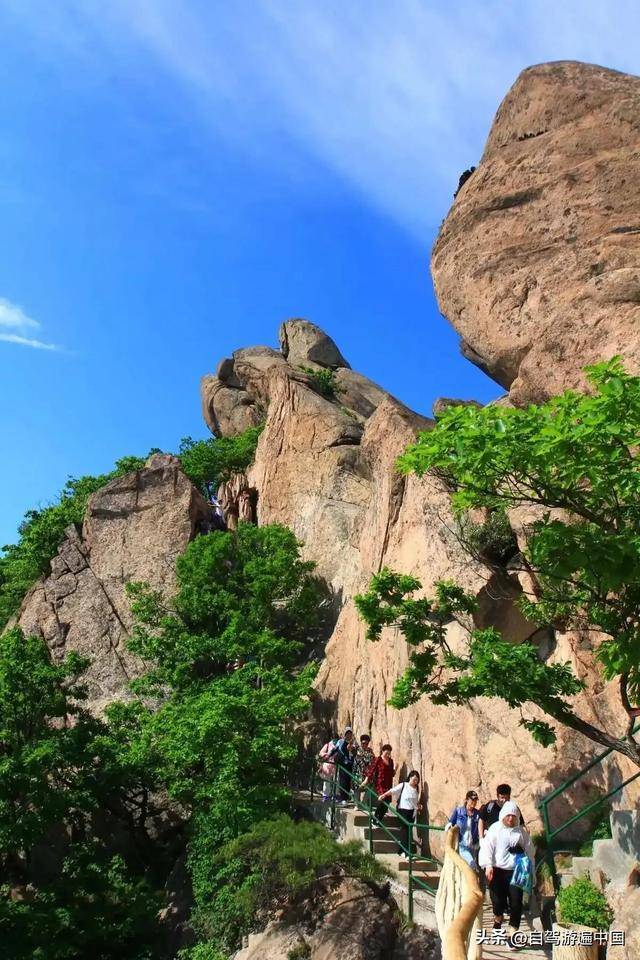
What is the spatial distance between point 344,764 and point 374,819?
2777 millimetres

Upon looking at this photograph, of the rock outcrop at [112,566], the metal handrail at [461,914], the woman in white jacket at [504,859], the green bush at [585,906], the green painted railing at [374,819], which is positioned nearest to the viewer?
the metal handrail at [461,914]

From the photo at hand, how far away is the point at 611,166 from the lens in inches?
733

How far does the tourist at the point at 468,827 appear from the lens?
12.3 m

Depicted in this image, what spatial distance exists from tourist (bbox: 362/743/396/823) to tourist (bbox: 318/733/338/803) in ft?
4.59

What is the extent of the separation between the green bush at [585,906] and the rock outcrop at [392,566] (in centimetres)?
422

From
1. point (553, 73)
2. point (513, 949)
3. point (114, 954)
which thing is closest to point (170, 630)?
point (114, 954)

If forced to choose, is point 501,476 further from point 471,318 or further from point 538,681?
point 471,318

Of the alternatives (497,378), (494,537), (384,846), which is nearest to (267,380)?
(497,378)

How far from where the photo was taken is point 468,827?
1273 centimetres

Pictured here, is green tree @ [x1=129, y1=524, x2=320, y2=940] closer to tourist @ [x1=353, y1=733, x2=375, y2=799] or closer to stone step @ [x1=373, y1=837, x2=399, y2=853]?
tourist @ [x1=353, y1=733, x2=375, y2=799]

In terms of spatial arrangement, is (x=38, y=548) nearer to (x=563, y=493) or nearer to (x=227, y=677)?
(x=227, y=677)

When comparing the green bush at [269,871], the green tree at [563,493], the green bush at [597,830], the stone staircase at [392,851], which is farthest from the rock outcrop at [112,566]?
the green tree at [563,493]

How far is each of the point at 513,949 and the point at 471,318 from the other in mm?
13677

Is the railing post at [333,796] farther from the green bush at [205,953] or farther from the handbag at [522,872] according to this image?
the handbag at [522,872]
